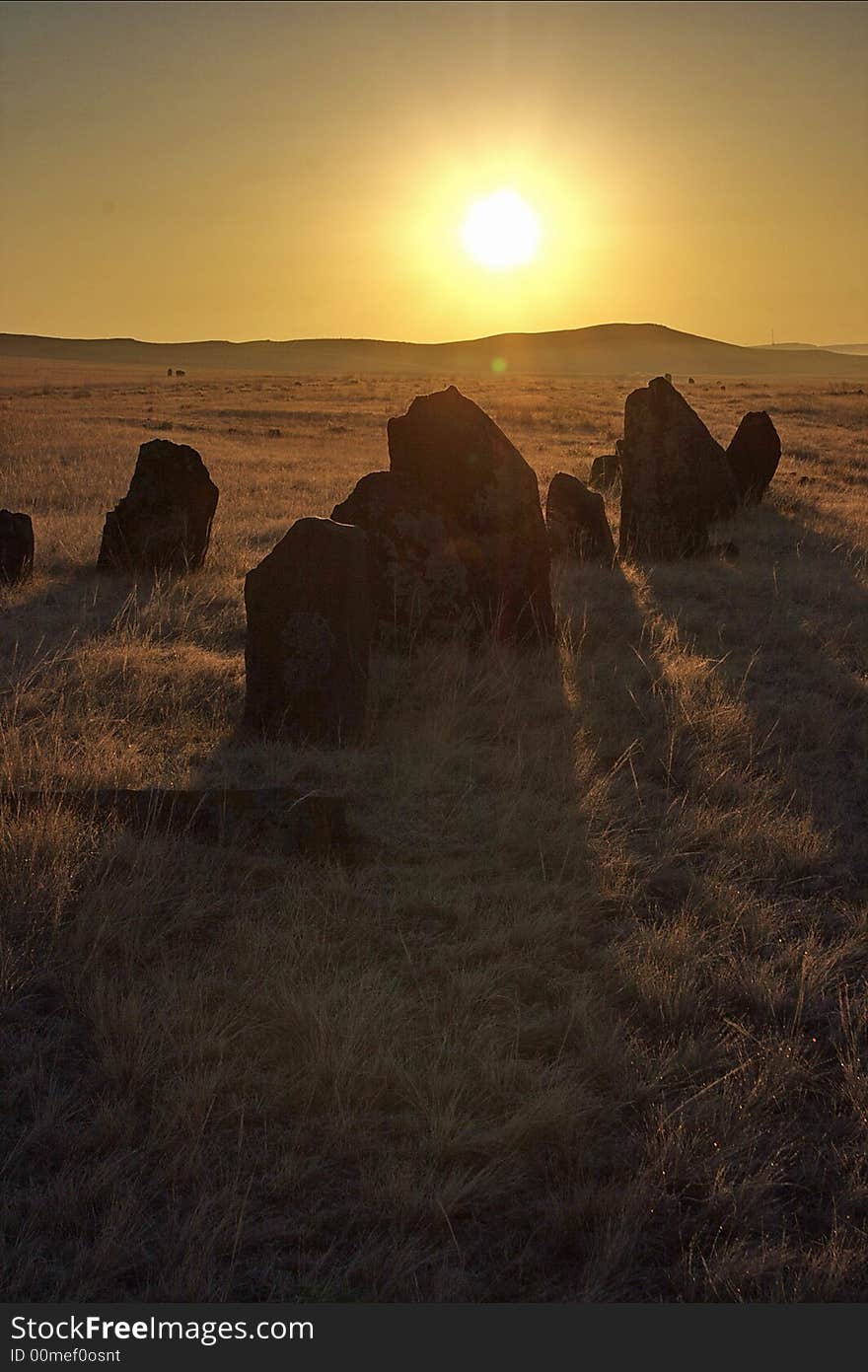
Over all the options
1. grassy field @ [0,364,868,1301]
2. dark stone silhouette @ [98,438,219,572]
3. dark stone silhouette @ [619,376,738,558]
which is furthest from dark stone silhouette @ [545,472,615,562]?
grassy field @ [0,364,868,1301]

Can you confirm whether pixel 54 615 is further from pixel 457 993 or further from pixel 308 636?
pixel 457 993

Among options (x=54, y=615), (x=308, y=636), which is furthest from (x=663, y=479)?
(x=308, y=636)

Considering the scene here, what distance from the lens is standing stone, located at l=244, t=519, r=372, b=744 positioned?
623 centimetres

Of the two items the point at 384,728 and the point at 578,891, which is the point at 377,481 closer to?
the point at 384,728

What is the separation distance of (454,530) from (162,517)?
12.5ft

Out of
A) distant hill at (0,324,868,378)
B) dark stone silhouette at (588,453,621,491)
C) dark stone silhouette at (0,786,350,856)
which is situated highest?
distant hill at (0,324,868,378)

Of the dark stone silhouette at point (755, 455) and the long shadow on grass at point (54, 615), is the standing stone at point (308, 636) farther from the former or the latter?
the dark stone silhouette at point (755, 455)

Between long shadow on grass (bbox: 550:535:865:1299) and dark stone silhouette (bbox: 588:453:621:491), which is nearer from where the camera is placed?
long shadow on grass (bbox: 550:535:865:1299)

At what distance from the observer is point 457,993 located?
12.5ft

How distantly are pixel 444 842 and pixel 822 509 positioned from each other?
478 inches

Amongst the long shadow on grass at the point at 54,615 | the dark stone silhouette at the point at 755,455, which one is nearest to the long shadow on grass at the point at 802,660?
the dark stone silhouette at the point at 755,455

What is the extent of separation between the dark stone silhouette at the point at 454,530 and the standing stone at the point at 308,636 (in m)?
1.95

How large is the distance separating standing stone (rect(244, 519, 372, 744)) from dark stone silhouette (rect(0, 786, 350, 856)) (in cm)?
141

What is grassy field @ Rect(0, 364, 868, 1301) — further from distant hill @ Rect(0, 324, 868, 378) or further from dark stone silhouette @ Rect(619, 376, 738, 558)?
distant hill @ Rect(0, 324, 868, 378)
